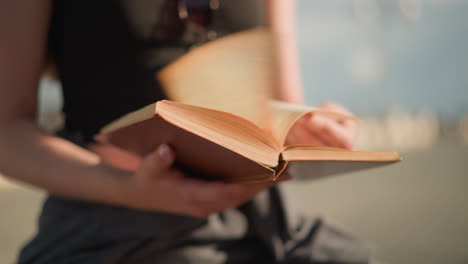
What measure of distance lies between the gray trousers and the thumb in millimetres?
192

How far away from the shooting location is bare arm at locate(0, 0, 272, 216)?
50 cm

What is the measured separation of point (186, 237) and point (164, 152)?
26 cm

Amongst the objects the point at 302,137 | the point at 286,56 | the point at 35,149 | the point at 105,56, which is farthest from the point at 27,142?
the point at 286,56

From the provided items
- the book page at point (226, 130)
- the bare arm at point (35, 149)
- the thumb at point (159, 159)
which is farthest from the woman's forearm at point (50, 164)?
the book page at point (226, 130)

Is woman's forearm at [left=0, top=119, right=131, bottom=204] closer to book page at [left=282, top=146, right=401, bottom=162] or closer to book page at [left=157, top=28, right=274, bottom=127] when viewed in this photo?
book page at [left=157, top=28, right=274, bottom=127]

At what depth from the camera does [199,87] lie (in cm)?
44

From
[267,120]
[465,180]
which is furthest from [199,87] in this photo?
[465,180]

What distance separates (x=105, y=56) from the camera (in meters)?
0.63

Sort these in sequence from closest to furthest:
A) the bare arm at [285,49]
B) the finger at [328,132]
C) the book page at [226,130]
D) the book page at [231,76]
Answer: the book page at [226,130]
the book page at [231,76]
the finger at [328,132]
the bare arm at [285,49]

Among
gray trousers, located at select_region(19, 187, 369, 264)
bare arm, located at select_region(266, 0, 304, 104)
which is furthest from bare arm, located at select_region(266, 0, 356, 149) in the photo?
gray trousers, located at select_region(19, 187, 369, 264)

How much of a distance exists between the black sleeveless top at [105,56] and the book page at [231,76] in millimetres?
172

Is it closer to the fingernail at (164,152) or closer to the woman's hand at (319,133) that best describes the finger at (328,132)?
the woman's hand at (319,133)

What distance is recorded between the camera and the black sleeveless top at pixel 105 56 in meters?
0.62

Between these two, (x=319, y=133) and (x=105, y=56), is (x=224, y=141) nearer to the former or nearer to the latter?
(x=319, y=133)
